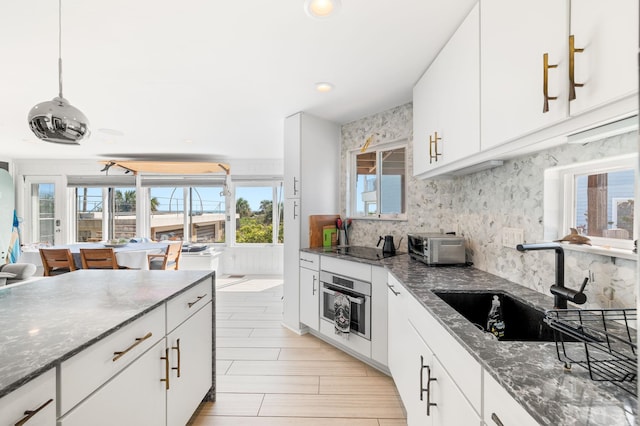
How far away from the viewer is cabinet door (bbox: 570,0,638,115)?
2.16ft

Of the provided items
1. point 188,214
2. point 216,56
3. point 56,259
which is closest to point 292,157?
point 216,56

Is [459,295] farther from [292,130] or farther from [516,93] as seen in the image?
[292,130]

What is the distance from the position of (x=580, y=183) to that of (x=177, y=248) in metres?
4.77

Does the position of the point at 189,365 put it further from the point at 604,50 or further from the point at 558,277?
the point at 604,50

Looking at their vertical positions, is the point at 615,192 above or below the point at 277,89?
below

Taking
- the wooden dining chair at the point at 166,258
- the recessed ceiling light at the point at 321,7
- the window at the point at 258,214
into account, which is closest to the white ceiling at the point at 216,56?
the recessed ceiling light at the point at 321,7

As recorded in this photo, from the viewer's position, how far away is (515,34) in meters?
1.09

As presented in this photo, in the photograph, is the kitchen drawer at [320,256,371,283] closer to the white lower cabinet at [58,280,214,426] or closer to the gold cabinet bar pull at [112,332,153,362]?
the white lower cabinet at [58,280,214,426]

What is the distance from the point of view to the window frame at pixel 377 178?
2885 millimetres

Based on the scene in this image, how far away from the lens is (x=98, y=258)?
12.5 ft

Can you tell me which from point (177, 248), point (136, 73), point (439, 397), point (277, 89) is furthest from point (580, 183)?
point (177, 248)

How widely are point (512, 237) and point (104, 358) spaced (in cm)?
206

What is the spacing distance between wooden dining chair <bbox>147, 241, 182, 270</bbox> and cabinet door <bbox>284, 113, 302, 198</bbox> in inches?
93.7

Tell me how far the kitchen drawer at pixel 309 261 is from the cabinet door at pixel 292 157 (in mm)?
643
